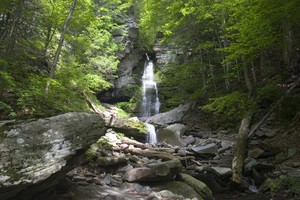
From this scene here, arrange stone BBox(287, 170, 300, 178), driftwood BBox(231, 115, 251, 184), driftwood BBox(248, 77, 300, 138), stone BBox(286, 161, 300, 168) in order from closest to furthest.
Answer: stone BBox(287, 170, 300, 178) < stone BBox(286, 161, 300, 168) < driftwood BBox(231, 115, 251, 184) < driftwood BBox(248, 77, 300, 138)

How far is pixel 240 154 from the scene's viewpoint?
9.34 metres

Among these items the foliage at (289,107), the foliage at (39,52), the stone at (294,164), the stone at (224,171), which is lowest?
the stone at (224,171)

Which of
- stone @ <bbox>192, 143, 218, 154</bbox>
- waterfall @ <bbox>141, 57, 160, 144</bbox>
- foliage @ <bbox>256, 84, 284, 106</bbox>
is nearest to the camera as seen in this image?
foliage @ <bbox>256, 84, 284, 106</bbox>

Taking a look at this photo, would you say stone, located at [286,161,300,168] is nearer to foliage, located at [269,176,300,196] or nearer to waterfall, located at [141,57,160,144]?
foliage, located at [269,176,300,196]

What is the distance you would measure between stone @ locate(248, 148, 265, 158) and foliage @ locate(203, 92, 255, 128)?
7.34 ft

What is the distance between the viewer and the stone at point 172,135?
13.5 metres

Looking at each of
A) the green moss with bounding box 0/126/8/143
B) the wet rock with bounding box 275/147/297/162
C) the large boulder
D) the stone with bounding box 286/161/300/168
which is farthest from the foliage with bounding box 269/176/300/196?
the green moss with bounding box 0/126/8/143

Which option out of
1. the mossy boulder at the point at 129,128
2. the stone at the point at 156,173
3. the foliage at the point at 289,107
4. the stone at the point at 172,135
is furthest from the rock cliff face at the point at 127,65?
the stone at the point at 156,173

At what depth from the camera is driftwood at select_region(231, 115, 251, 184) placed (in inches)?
325

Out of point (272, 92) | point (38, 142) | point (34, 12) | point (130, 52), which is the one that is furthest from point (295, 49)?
point (130, 52)

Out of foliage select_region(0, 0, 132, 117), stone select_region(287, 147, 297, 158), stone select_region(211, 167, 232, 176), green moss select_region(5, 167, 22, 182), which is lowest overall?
stone select_region(211, 167, 232, 176)

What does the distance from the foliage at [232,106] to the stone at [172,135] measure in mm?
2212

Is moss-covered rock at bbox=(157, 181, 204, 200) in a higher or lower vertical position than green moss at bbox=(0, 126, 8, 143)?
lower

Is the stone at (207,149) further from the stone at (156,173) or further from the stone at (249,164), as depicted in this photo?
the stone at (156,173)
